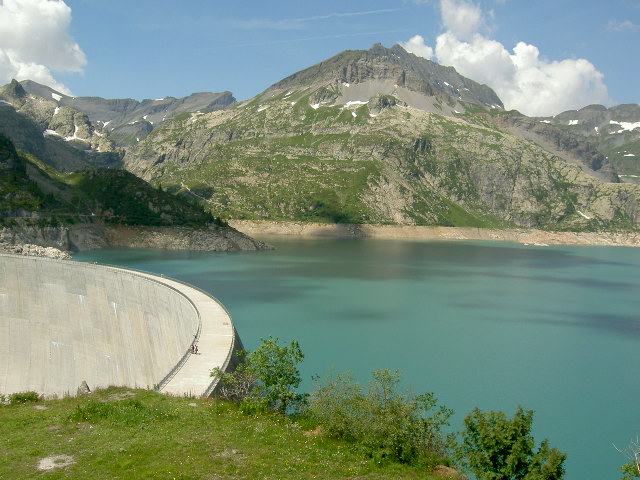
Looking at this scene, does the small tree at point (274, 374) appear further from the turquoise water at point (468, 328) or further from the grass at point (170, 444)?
the turquoise water at point (468, 328)

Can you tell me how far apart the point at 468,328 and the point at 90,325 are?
42.7 meters

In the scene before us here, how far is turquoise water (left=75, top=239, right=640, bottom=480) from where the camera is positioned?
38.2m

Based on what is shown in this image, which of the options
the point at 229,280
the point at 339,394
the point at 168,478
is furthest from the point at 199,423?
the point at 229,280

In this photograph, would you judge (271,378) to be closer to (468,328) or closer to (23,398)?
(23,398)

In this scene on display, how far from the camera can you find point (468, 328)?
208 feet

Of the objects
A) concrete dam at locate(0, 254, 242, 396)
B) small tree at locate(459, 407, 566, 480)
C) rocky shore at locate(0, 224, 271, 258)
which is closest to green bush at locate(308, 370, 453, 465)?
small tree at locate(459, 407, 566, 480)

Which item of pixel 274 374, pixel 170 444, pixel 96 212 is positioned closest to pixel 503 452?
pixel 274 374

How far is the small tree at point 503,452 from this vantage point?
18469 mm

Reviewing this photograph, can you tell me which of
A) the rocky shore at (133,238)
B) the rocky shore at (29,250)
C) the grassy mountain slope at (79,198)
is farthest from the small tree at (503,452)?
the grassy mountain slope at (79,198)

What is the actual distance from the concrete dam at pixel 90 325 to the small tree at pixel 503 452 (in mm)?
20425

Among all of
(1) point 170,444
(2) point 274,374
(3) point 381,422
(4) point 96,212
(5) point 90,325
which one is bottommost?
(5) point 90,325

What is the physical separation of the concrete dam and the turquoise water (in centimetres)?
1031

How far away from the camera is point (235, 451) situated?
1880 cm

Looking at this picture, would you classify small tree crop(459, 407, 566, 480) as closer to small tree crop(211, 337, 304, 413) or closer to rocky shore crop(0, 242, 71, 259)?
small tree crop(211, 337, 304, 413)
